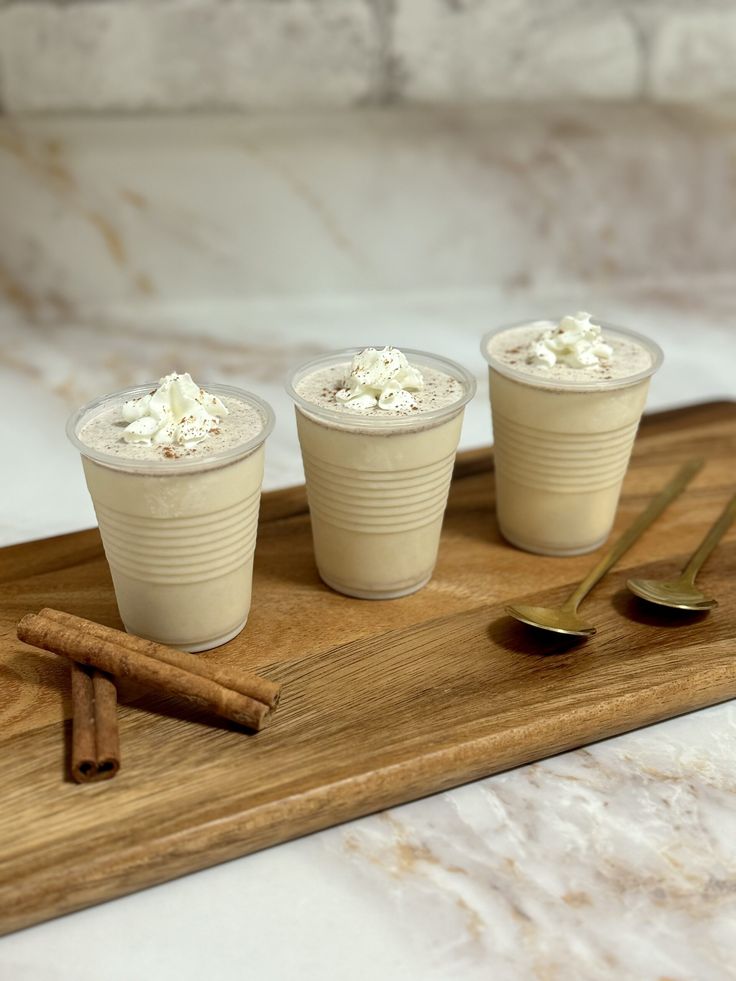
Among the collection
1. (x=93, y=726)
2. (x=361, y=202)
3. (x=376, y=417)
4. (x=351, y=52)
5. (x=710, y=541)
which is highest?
(x=351, y=52)

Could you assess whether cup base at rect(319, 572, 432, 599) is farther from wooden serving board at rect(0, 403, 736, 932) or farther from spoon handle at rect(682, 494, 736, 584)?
spoon handle at rect(682, 494, 736, 584)

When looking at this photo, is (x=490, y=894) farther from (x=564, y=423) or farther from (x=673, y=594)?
(x=564, y=423)

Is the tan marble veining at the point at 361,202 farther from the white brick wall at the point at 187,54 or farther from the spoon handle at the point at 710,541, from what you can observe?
the spoon handle at the point at 710,541

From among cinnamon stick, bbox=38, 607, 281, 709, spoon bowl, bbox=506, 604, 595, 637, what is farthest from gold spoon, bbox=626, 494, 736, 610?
cinnamon stick, bbox=38, 607, 281, 709

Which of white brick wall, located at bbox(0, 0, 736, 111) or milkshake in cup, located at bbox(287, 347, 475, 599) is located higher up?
white brick wall, located at bbox(0, 0, 736, 111)

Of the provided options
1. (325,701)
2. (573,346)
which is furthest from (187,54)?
(325,701)

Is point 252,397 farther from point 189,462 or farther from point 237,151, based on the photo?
point 237,151

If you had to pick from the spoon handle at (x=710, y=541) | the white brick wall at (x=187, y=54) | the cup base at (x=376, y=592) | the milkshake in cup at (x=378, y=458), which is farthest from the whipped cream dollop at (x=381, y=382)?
the white brick wall at (x=187, y=54)

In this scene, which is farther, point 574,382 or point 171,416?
point 574,382
